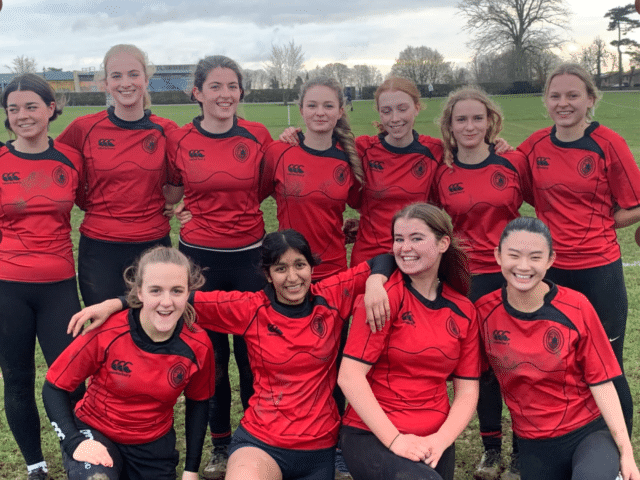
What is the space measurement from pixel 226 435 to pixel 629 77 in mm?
65271

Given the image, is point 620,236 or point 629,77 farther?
point 629,77

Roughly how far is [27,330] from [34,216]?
2.06ft

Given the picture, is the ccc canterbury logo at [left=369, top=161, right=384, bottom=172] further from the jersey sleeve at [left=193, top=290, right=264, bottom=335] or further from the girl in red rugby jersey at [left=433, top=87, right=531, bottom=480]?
the jersey sleeve at [left=193, top=290, right=264, bottom=335]

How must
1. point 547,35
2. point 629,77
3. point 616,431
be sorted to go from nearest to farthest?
point 616,431
point 547,35
point 629,77

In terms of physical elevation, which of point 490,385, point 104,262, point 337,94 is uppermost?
point 337,94

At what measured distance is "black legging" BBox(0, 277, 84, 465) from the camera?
11.5 ft

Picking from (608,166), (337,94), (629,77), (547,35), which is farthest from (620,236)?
(629,77)

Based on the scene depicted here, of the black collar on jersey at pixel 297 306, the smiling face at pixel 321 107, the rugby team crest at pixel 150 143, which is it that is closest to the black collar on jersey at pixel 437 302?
the black collar on jersey at pixel 297 306

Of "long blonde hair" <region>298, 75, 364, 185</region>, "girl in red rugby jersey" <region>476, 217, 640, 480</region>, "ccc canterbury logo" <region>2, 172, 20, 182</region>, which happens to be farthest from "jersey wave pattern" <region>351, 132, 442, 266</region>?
"ccc canterbury logo" <region>2, 172, 20, 182</region>

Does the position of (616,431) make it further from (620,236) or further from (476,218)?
(620,236)

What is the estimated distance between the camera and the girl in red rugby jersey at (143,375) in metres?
3.02

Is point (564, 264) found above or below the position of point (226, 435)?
above

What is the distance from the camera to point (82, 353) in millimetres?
3010

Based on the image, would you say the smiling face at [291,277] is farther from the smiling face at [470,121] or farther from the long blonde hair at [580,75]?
the long blonde hair at [580,75]
